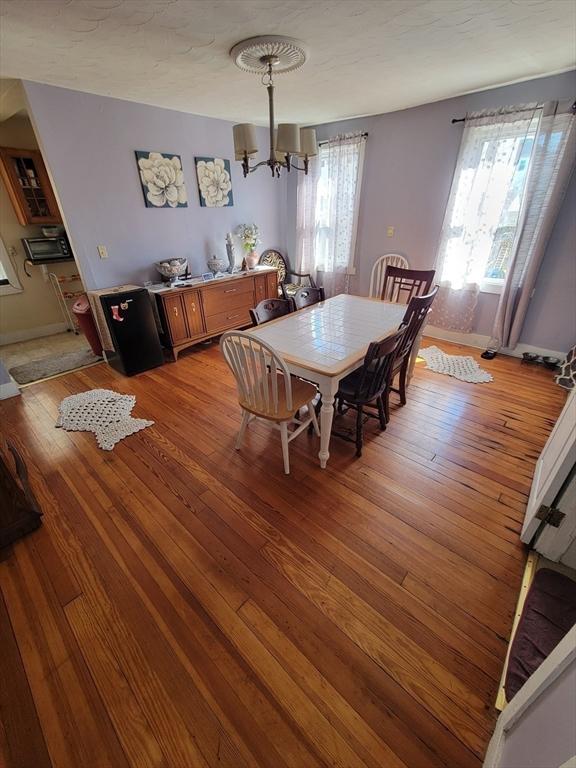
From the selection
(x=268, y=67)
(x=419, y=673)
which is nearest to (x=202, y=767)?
(x=419, y=673)

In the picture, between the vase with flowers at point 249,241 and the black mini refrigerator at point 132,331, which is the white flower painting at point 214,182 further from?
the black mini refrigerator at point 132,331

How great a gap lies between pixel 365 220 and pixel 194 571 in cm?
421

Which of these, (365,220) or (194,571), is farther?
(365,220)

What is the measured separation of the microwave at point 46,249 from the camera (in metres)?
3.92

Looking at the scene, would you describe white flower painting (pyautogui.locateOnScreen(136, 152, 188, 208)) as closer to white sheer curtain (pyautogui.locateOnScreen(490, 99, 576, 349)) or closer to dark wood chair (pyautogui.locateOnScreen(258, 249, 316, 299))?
dark wood chair (pyautogui.locateOnScreen(258, 249, 316, 299))

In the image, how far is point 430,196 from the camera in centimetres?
347

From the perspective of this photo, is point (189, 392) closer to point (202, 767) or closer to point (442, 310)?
point (202, 767)

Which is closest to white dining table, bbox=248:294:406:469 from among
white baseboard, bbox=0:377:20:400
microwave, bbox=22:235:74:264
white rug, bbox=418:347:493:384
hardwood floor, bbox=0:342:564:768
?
hardwood floor, bbox=0:342:564:768

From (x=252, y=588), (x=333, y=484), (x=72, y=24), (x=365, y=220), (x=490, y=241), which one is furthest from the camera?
(x=365, y=220)

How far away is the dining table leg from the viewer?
1722 mm

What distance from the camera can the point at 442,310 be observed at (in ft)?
12.3

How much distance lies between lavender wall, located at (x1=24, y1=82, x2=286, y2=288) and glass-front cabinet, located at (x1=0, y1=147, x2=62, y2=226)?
1.43m

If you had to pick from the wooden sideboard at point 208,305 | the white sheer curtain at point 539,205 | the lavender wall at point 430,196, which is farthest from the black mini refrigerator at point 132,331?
the white sheer curtain at point 539,205

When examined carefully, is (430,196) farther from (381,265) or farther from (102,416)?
(102,416)
